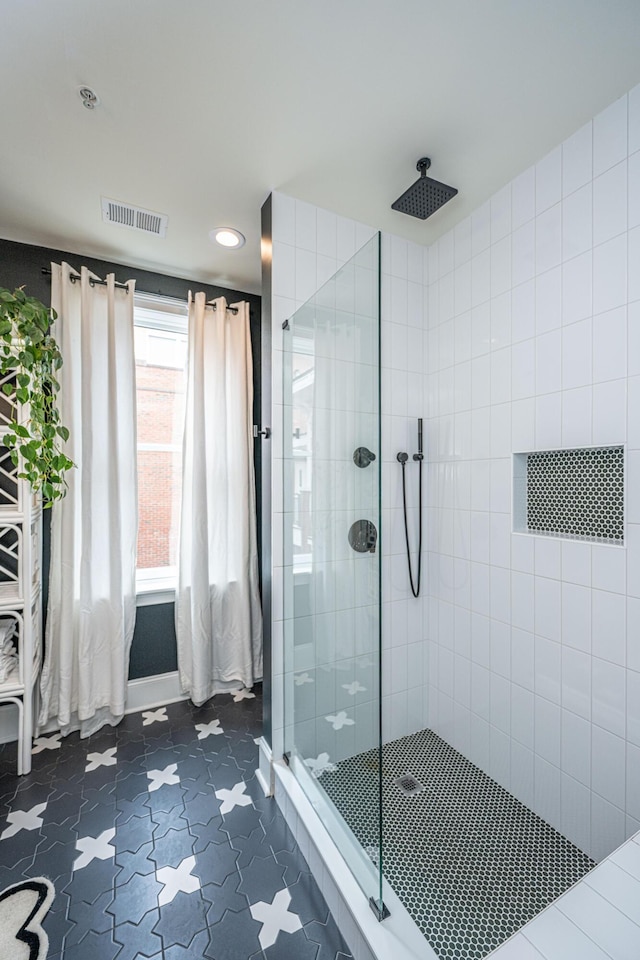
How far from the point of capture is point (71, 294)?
89.2 inches

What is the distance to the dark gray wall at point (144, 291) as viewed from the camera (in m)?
2.22

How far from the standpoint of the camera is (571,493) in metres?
1.60

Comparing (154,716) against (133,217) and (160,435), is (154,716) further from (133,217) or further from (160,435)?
(133,217)

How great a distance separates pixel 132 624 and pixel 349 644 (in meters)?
1.60

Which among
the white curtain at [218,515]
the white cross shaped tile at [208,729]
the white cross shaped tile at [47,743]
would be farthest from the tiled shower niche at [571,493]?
the white cross shaped tile at [47,743]

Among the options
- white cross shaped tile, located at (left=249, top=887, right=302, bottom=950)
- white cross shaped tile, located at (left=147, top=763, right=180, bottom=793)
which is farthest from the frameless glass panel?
white cross shaped tile, located at (left=147, top=763, right=180, bottom=793)

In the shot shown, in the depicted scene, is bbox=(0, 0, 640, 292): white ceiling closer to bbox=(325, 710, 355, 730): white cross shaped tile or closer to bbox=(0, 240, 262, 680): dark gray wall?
bbox=(0, 240, 262, 680): dark gray wall

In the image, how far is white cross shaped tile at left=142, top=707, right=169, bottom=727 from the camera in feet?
7.69

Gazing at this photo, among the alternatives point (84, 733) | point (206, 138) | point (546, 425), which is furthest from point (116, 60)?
point (84, 733)

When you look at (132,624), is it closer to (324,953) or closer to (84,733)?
(84,733)

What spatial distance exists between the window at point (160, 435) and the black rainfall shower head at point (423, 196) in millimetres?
1464

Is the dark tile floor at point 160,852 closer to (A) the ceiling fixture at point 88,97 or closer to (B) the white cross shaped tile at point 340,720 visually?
(B) the white cross shaped tile at point 340,720

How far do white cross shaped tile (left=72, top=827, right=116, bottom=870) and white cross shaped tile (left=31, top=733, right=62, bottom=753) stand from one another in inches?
28.4

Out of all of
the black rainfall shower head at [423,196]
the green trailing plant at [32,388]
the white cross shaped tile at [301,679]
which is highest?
the black rainfall shower head at [423,196]
